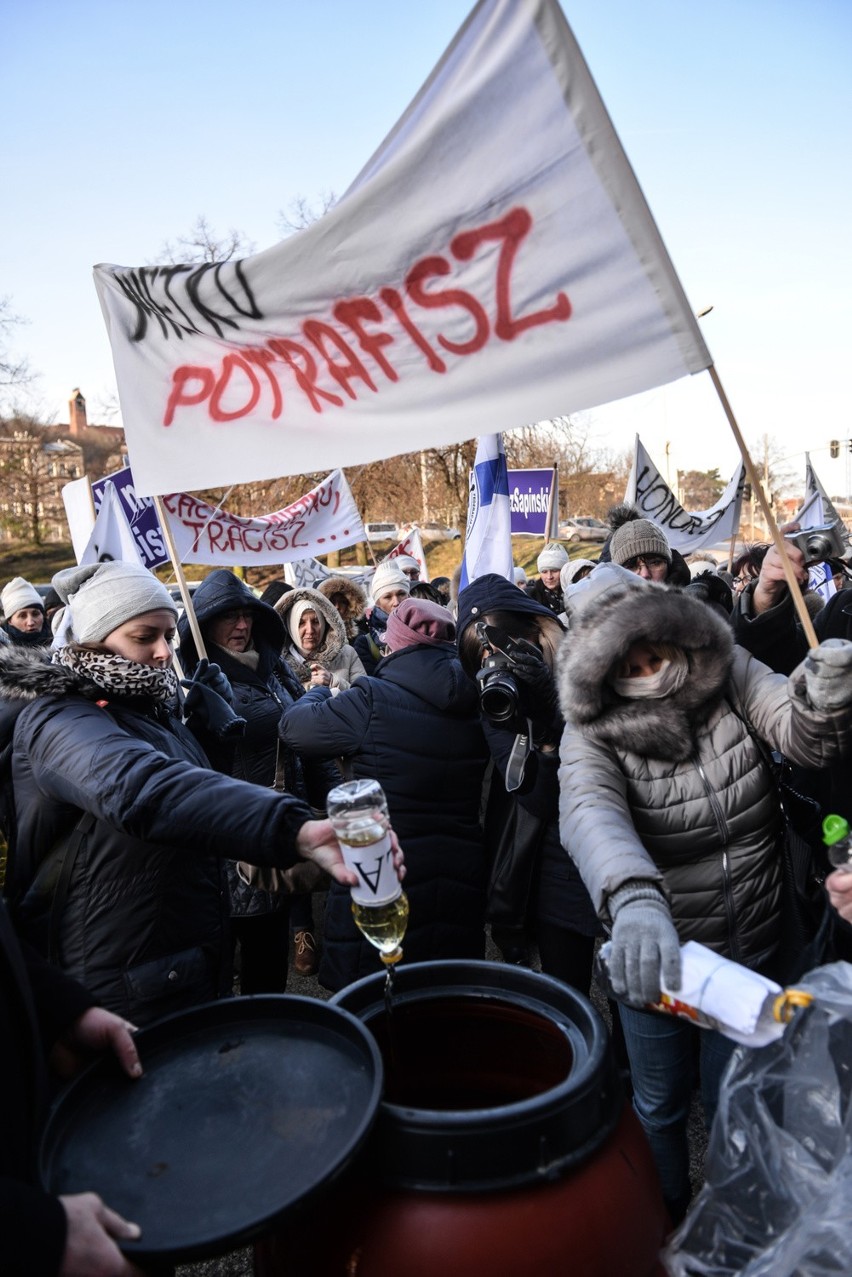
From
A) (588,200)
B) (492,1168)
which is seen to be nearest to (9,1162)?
(492,1168)

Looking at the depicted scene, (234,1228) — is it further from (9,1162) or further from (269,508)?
(269,508)

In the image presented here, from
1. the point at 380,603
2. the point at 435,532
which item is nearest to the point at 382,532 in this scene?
the point at 435,532

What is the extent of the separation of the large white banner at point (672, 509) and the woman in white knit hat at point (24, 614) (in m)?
5.56

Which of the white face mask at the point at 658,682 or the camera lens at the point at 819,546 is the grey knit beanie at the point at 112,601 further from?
the camera lens at the point at 819,546

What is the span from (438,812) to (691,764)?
3.70 ft

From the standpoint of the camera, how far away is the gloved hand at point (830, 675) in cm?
192

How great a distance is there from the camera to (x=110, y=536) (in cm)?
621

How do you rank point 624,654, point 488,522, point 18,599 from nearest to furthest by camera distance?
point 624,654 → point 488,522 → point 18,599

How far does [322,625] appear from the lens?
596 centimetres

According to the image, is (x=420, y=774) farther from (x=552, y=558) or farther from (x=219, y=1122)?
(x=552, y=558)

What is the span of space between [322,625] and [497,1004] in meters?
4.25

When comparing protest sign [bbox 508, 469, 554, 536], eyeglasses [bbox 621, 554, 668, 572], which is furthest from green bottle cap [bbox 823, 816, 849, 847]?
protest sign [bbox 508, 469, 554, 536]

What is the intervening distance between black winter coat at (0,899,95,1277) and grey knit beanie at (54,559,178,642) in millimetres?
1042

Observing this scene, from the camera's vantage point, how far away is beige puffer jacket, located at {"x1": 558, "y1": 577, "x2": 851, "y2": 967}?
223 centimetres
